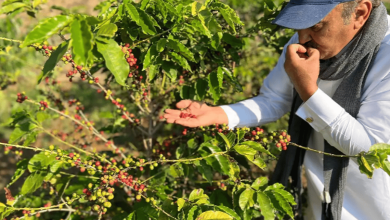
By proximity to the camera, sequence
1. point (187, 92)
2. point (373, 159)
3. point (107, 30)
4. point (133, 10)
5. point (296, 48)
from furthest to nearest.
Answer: point (187, 92) → point (296, 48) → point (133, 10) → point (373, 159) → point (107, 30)

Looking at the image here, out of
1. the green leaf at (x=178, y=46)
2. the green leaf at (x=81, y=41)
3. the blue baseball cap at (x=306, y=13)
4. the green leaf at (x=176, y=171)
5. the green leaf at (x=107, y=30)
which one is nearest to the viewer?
the green leaf at (x=81, y=41)

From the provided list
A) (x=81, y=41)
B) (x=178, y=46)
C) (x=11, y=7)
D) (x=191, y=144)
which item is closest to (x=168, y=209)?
(x=191, y=144)

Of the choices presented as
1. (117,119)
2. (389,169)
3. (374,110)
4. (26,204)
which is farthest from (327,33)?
(26,204)

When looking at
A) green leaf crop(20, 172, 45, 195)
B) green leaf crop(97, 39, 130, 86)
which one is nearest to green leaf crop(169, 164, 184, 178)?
green leaf crop(20, 172, 45, 195)

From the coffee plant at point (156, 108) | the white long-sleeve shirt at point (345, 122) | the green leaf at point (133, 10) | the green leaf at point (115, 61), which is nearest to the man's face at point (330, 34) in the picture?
the white long-sleeve shirt at point (345, 122)

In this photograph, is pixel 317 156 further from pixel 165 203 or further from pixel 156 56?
pixel 156 56

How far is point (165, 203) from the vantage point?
1.59 meters

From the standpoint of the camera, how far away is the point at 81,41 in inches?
34.1

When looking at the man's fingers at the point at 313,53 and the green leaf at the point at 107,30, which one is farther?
the man's fingers at the point at 313,53

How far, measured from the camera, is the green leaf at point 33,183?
1712mm

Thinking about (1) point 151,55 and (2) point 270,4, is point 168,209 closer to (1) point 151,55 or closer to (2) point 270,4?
(1) point 151,55

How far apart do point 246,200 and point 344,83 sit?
2.30 feet

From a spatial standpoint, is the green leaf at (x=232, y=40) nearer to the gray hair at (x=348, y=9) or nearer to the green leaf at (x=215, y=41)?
the green leaf at (x=215, y=41)

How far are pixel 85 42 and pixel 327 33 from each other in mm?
990
